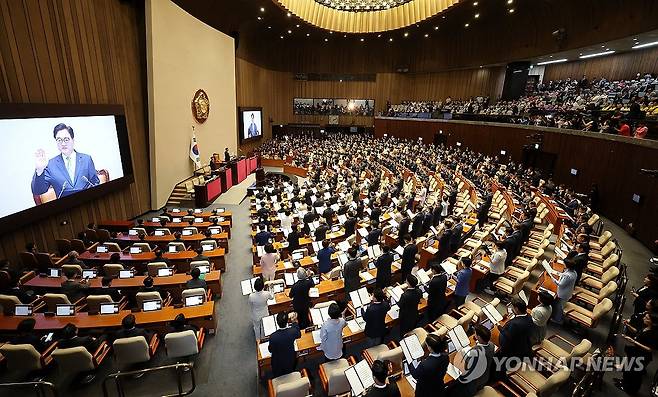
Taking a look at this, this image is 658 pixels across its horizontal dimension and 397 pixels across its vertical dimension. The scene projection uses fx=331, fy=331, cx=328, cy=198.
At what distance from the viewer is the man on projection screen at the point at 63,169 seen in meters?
9.37

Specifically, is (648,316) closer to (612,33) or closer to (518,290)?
(518,290)

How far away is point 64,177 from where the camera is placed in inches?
402

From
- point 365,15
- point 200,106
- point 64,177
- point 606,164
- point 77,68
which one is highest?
point 365,15

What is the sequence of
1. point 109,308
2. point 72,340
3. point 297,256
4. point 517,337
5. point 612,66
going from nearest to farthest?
point 517,337 < point 72,340 < point 109,308 < point 297,256 < point 612,66

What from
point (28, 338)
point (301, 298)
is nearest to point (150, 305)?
point (28, 338)

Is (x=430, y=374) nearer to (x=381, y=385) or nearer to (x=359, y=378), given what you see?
(x=381, y=385)

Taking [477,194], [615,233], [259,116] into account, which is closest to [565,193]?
[615,233]

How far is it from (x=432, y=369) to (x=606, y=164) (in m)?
13.8

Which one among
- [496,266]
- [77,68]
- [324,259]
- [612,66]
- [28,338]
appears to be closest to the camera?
[28,338]

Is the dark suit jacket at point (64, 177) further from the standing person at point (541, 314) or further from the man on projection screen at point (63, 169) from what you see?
the standing person at point (541, 314)

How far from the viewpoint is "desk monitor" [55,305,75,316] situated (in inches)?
250

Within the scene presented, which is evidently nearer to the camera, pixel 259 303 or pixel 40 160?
pixel 259 303

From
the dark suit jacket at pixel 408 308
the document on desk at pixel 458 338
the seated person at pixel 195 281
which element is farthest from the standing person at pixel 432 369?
the seated person at pixel 195 281

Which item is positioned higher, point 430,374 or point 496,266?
point 430,374
